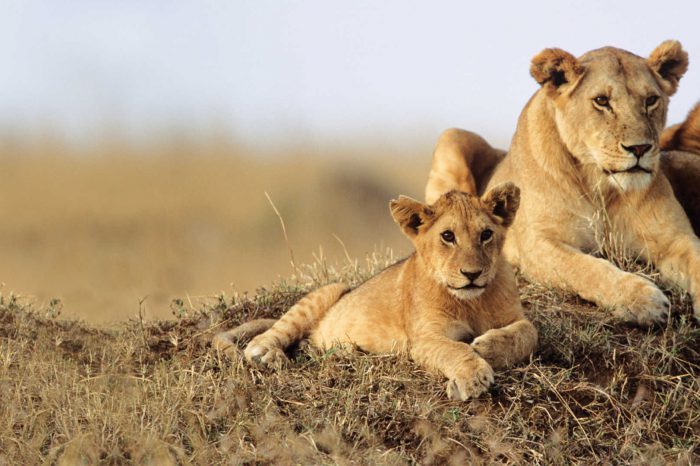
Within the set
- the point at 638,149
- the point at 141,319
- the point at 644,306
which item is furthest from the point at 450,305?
the point at 141,319

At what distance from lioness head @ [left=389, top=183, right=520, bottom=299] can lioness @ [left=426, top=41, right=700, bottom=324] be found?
1.16 m

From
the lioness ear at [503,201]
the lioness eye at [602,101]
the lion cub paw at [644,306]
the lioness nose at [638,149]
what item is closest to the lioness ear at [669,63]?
the lioness eye at [602,101]

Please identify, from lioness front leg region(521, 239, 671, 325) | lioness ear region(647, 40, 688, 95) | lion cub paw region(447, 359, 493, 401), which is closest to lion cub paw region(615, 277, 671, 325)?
lioness front leg region(521, 239, 671, 325)

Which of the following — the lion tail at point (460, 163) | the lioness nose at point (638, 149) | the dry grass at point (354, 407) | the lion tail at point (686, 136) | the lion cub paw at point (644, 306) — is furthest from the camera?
the lion tail at point (460, 163)

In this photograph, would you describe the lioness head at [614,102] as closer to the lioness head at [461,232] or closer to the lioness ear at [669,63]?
the lioness ear at [669,63]

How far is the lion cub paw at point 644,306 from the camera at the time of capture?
5.15m

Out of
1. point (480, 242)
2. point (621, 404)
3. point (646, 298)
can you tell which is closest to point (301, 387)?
point (480, 242)

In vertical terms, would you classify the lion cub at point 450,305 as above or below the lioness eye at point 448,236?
below

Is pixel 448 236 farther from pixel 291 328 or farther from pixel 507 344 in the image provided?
pixel 291 328

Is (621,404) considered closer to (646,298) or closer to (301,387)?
(646,298)

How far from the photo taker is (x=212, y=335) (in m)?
5.46

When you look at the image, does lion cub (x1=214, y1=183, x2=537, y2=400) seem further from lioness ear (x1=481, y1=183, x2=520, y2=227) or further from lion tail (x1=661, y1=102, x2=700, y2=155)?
lion tail (x1=661, y1=102, x2=700, y2=155)

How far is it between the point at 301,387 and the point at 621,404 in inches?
54.9

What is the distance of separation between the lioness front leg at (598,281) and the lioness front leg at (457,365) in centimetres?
133
